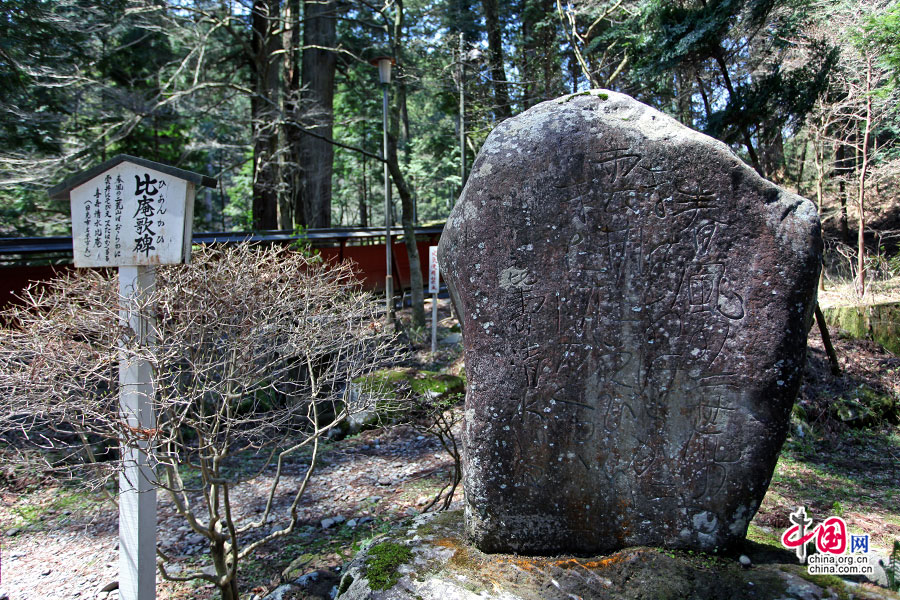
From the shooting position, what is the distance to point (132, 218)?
364cm

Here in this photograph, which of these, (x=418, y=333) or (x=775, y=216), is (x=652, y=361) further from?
(x=418, y=333)

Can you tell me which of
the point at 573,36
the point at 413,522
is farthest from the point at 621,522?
the point at 573,36

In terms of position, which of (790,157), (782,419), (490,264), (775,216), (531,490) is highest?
(790,157)

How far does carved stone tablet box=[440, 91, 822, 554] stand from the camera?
2939mm

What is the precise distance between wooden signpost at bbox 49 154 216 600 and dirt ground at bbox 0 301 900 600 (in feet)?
2.28

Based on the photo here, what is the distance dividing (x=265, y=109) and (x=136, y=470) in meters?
10.5

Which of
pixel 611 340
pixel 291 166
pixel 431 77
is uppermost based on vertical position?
pixel 431 77

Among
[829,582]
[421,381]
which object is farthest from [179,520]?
[829,582]

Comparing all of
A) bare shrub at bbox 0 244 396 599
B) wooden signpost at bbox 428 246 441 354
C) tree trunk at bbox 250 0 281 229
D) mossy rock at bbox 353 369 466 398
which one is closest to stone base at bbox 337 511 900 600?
bare shrub at bbox 0 244 396 599

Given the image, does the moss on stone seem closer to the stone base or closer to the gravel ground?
the stone base

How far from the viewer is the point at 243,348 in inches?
146

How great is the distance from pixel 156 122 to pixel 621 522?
15.6 m

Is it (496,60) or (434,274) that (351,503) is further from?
(496,60)

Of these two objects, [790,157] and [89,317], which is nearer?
[89,317]
